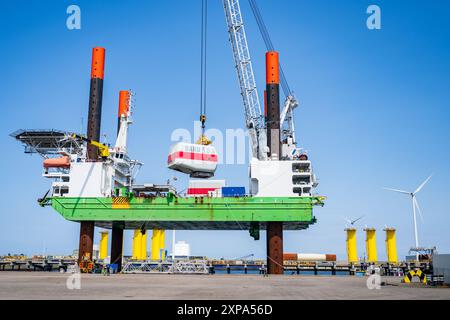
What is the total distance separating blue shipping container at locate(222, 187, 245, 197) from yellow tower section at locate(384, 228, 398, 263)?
43.0m

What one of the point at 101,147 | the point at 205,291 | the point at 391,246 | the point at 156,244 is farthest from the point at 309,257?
the point at 205,291

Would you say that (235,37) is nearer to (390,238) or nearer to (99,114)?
(99,114)

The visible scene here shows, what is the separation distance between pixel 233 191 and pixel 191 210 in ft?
25.1

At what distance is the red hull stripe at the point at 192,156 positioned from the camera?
66625 mm

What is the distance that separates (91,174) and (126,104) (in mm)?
16820

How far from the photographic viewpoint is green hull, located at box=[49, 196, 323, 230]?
66.2 m

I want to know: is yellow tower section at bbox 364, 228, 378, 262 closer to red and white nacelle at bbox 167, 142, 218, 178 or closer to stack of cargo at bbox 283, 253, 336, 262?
stack of cargo at bbox 283, 253, 336, 262

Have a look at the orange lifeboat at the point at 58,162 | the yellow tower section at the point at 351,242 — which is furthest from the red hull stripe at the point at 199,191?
the yellow tower section at the point at 351,242

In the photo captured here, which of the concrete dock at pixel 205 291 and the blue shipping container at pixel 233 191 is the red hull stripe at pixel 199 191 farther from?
the concrete dock at pixel 205 291

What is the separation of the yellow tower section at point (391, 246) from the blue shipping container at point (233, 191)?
141ft

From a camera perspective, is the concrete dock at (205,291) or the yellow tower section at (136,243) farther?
the yellow tower section at (136,243)

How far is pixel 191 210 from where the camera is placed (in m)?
67.6
